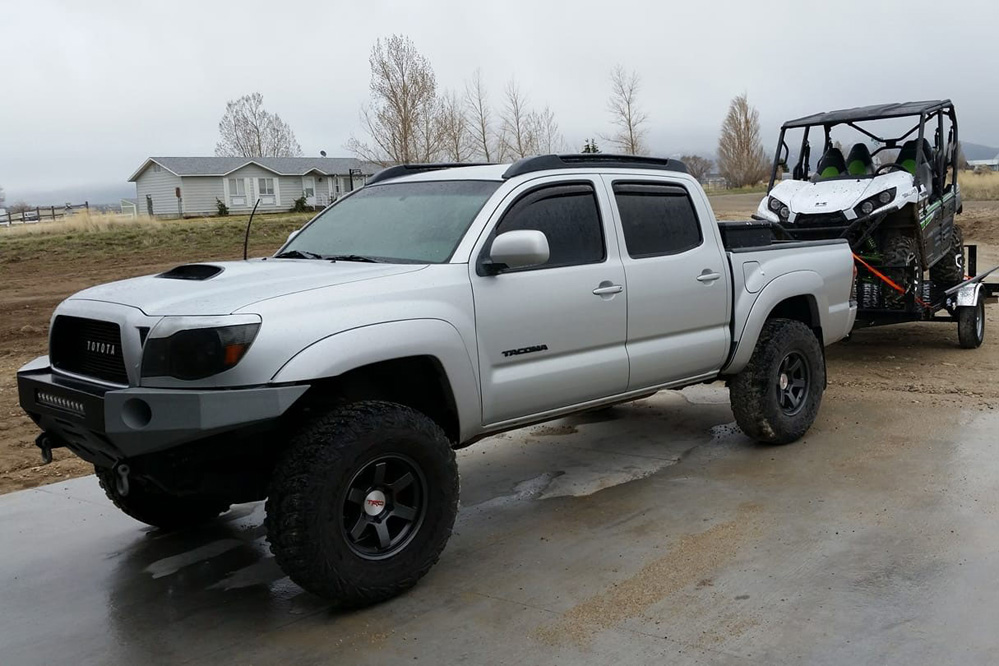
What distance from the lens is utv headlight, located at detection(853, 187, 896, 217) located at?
Result: 10.1 metres

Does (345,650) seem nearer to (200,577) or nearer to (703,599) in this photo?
(200,577)

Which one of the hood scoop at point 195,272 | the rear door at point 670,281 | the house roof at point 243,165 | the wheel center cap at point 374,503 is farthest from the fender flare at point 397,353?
the house roof at point 243,165

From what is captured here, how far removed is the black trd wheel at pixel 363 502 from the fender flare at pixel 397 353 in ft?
0.78

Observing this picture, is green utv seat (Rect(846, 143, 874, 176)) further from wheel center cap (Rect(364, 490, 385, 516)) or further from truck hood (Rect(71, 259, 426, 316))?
wheel center cap (Rect(364, 490, 385, 516))

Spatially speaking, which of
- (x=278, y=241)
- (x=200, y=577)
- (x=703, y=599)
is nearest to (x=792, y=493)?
(x=703, y=599)

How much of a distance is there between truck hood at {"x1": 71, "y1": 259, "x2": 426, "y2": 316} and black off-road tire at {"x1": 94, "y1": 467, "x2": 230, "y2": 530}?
A: 1120 mm

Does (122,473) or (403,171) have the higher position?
(403,171)

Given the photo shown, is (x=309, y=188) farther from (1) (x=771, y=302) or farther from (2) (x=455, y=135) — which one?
(1) (x=771, y=302)

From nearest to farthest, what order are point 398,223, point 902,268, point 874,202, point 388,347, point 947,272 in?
1. point 388,347
2. point 398,223
3. point 902,268
4. point 874,202
5. point 947,272

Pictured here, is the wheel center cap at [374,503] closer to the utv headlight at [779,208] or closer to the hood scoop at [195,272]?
the hood scoop at [195,272]

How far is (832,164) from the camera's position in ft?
37.5

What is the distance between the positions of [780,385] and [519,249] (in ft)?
9.99

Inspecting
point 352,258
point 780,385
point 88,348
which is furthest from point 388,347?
point 780,385

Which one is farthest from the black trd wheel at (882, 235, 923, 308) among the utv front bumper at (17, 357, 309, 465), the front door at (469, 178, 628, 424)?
the utv front bumper at (17, 357, 309, 465)
